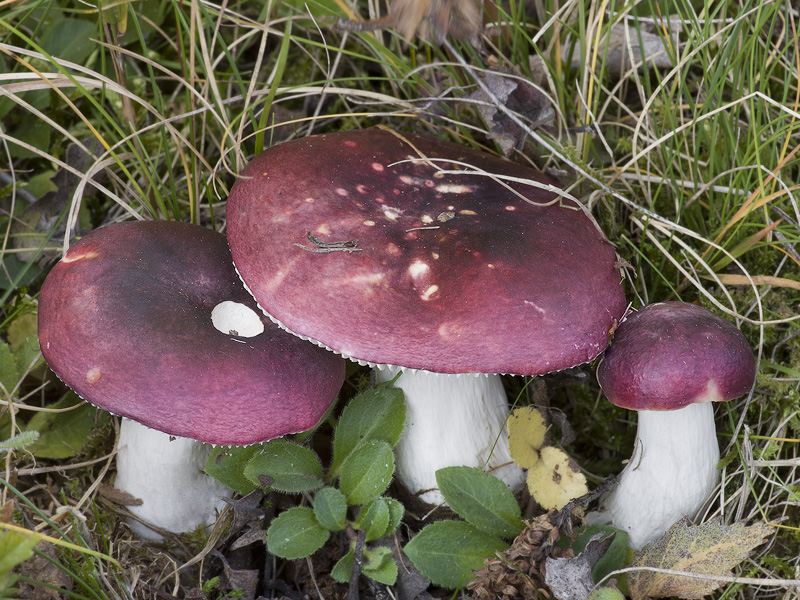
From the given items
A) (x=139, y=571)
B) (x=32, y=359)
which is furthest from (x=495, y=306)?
(x=32, y=359)

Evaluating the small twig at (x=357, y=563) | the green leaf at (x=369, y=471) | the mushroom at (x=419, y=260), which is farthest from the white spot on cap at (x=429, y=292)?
the small twig at (x=357, y=563)

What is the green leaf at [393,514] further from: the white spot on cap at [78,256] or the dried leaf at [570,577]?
the white spot on cap at [78,256]

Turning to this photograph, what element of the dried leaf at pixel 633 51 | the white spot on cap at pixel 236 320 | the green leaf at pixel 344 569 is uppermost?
the dried leaf at pixel 633 51

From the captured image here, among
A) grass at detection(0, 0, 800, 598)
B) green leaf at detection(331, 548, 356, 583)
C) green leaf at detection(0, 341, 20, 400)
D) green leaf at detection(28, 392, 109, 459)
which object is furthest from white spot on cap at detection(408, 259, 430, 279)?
green leaf at detection(0, 341, 20, 400)

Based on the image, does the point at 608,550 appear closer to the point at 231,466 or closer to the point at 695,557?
the point at 695,557

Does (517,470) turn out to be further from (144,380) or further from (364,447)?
(144,380)

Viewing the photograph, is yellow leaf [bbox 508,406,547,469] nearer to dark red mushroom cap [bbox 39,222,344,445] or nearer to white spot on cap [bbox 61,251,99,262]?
dark red mushroom cap [bbox 39,222,344,445]
